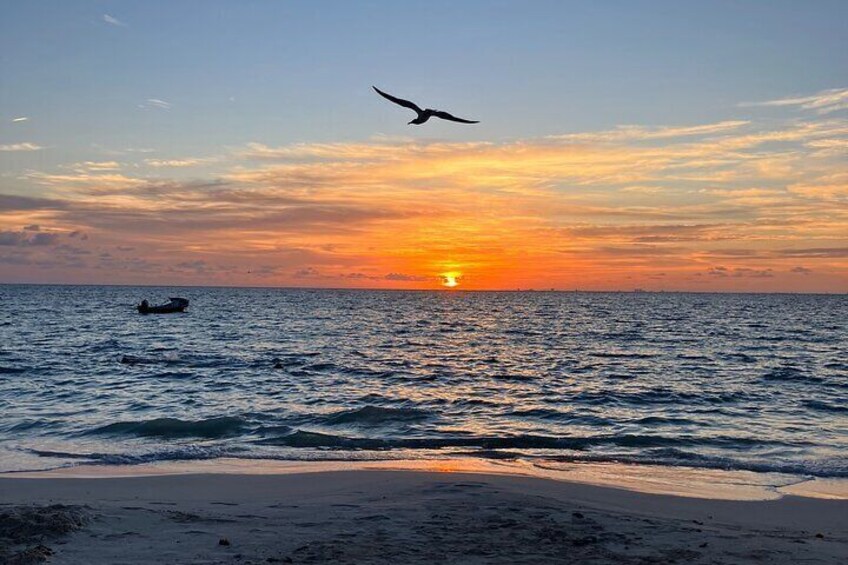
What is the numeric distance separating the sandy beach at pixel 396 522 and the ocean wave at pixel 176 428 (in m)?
5.78

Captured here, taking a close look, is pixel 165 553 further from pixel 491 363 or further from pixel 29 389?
pixel 491 363

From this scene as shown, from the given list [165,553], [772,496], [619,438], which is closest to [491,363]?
[619,438]

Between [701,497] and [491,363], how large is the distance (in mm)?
25961

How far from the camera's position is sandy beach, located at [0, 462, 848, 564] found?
9.14m

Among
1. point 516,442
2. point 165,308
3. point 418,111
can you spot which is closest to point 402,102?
point 418,111

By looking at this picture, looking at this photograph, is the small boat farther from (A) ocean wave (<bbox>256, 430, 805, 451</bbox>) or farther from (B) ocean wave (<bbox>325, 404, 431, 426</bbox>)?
(A) ocean wave (<bbox>256, 430, 805, 451</bbox>)

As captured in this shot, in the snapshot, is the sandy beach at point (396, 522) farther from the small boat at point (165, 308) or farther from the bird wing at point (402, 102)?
the small boat at point (165, 308)

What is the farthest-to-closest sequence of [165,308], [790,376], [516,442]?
[165,308], [790,376], [516,442]

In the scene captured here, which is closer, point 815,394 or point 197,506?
point 197,506

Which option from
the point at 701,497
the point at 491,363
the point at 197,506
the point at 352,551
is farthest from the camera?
the point at 491,363

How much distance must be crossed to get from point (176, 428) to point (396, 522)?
11.9 meters

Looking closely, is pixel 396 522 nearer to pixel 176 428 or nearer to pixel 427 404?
pixel 176 428

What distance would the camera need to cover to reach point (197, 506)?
462 inches

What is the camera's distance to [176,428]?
20.4 meters
